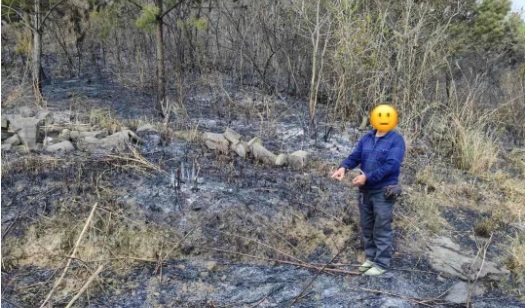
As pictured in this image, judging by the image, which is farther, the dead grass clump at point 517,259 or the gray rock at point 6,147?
the gray rock at point 6,147

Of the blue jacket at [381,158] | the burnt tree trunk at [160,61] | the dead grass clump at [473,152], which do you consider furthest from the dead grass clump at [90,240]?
the dead grass clump at [473,152]

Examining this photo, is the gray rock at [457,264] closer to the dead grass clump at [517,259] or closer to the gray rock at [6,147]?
the dead grass clump at [517,259]

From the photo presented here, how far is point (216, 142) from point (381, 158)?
2034 mm

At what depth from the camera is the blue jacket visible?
9.71 feet

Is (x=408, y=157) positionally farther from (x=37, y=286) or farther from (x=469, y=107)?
(x=37, y=286)

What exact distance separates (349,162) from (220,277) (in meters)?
1.16

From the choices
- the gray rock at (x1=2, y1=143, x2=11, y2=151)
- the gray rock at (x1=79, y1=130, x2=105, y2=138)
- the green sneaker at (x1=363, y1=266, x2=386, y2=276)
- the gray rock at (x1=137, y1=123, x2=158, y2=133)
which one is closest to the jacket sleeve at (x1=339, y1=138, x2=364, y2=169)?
the green sneaker at (x1=363, y1=266, x2=386, y2=276)

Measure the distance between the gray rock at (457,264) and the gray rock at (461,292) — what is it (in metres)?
0.07

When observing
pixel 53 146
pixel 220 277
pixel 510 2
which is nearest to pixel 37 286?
pixel 220 277

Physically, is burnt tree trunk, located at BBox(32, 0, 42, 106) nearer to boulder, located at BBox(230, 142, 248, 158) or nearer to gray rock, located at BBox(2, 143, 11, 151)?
gray rock, located at BBox(2, 143, 11, 151)

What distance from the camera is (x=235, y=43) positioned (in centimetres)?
786

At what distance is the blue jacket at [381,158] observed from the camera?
9.71 ft

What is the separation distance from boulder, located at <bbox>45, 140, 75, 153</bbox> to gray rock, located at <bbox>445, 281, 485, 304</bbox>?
331 centimetres

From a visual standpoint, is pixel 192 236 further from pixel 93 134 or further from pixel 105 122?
pixel 105 122
